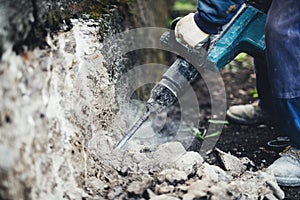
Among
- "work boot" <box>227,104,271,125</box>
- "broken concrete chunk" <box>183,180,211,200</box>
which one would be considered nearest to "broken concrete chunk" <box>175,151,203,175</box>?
"broken concrete chunk" <box>183,180,211,200</box>

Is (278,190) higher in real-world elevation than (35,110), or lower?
lower

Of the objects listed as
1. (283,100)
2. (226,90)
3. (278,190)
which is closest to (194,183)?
(278,190)

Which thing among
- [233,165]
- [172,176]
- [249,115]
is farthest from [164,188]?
[249,115]

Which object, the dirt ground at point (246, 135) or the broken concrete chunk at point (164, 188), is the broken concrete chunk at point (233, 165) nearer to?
the dirt ground at point (246, 135)

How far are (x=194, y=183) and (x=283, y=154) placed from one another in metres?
0.74

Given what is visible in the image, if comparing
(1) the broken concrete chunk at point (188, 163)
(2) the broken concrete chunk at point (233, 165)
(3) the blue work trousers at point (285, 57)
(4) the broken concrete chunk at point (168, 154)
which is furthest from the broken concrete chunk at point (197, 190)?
(3) the blue work trousers at point (285, 57)

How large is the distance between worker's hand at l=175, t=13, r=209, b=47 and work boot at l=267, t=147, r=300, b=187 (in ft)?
2.47

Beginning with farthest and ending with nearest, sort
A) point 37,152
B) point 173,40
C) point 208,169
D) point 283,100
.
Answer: point 173,40, point 283,100, point 208,169, point 37,152

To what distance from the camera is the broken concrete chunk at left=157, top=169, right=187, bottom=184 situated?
7.21 feet

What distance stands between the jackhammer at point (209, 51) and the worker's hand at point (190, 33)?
5cm

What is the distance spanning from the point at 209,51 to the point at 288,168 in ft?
2.41

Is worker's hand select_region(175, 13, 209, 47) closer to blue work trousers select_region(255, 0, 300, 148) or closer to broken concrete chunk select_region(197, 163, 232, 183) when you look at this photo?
blue work trousers select_region(255, 0, 300, 148)

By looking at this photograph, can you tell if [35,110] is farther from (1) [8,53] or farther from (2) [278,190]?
(2) [278,190]

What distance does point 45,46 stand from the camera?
2062 millimetres
